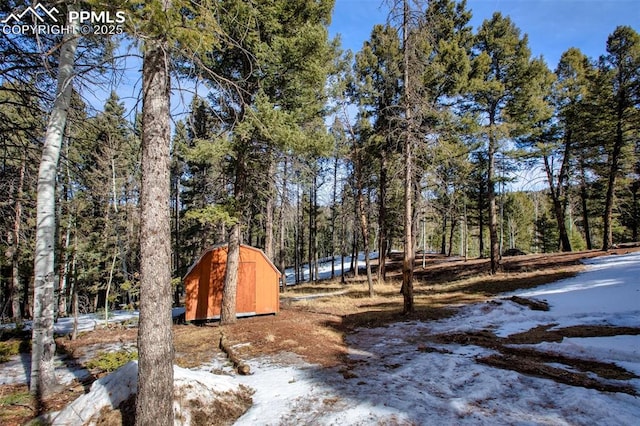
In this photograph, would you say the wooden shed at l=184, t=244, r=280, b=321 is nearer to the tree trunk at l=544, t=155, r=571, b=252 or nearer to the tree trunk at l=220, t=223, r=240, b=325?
the tree trunk at l=220, t=223, r=240, b=325

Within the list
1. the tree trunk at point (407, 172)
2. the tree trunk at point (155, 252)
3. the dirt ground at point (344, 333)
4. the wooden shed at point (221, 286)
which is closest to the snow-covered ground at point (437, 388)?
the dirt ground at point (344, 333)

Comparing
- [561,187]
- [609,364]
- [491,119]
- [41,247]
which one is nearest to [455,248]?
[561,187]

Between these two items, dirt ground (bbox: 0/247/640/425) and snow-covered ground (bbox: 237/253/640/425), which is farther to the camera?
dirt ground (bbox: 0/247/640/425)

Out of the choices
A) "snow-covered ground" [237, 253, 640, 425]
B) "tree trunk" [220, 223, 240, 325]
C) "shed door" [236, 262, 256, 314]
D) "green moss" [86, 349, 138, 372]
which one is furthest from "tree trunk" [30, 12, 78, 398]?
"shed door" [236, 262, 256, 314]

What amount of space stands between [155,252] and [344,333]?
277 inches

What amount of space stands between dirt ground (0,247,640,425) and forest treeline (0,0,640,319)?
1760 millimetres

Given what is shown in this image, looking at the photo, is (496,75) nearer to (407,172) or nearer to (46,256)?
(407,172)

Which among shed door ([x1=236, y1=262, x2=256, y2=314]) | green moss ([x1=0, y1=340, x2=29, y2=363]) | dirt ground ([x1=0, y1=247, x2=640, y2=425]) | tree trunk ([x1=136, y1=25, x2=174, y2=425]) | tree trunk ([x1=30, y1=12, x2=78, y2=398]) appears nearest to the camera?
tree trunk ([x1=136, y1=25, x2=174, y2=425])

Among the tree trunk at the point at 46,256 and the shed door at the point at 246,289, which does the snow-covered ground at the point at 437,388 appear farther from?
the shed door at the point at 246,289

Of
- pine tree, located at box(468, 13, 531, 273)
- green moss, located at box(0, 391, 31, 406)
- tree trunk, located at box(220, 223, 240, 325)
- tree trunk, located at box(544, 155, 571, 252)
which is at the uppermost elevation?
pine tree, located at box(468, 13, 531, 273)

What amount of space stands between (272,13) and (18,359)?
11477 mm

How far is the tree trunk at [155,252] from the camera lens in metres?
3.46

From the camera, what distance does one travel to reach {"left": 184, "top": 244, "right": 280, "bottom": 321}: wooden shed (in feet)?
41.0

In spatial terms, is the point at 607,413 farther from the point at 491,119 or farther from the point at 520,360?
the point at 491,119
